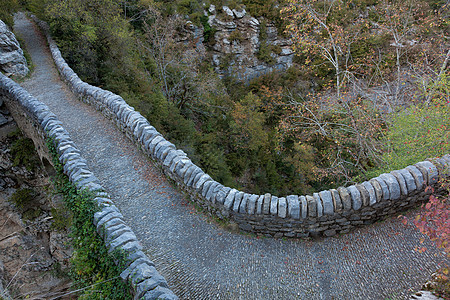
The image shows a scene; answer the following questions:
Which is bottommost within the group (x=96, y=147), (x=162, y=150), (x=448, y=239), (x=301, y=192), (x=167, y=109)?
(x=301, y=192)

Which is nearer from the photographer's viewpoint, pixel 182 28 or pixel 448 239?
pixel 448 239

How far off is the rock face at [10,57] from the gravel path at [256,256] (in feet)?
32.7

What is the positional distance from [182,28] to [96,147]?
17.6 meters

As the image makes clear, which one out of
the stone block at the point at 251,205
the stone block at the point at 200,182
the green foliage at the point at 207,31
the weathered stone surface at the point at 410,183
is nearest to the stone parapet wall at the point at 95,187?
the stone block at the point at 200,182

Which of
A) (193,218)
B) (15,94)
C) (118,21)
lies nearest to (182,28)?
(118,21)

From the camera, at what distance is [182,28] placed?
886 inches

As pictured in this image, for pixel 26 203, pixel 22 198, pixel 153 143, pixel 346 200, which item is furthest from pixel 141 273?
pixel 22 198

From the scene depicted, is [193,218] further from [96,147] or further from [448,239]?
[448,239]

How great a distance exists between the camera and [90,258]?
17.6 ft

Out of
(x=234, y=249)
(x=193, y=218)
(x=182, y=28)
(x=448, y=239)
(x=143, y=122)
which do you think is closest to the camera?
(x=448, y=239)

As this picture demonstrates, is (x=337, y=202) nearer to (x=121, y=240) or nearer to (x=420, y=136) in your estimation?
(x=121, y=240)

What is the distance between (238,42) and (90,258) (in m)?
24.3

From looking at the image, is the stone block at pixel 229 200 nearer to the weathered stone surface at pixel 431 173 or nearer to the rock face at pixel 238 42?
the weathered stone surface at pixel 431 173

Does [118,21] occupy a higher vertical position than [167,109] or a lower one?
higher
